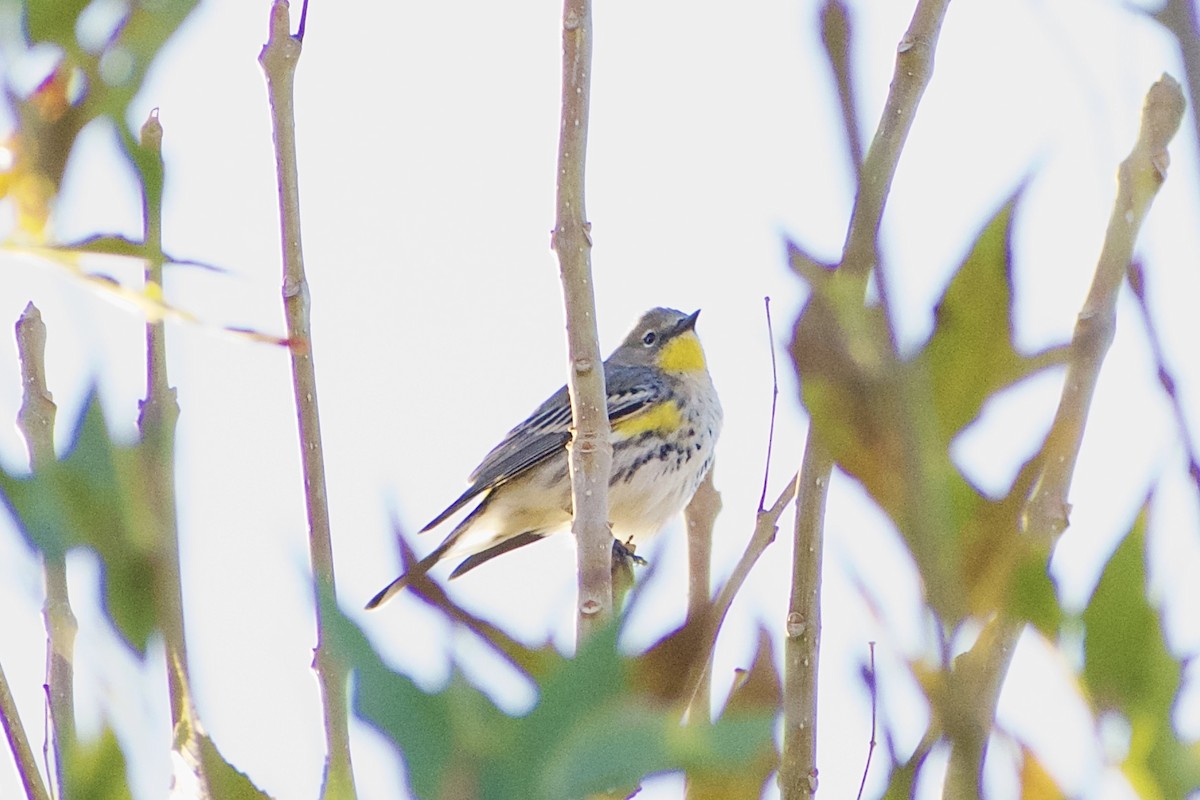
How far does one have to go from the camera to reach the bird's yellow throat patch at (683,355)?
345 inches

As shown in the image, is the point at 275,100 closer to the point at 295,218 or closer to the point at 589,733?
Result: the point at 295,218

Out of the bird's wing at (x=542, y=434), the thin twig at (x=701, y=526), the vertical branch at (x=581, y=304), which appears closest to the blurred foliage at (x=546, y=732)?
the vertical branch at (x=581, y=304)

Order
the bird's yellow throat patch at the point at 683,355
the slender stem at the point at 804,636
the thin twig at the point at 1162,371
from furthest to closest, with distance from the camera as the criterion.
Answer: the bird's yellow throat patch at the point at 683,355, the slender stem at the point at 804,636, the thin twig at the point at 1162,371

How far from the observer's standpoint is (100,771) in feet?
2.56

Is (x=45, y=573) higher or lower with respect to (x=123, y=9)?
lower

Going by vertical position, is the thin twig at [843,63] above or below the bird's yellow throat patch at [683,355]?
below

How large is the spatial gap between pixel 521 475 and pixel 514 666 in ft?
23.1

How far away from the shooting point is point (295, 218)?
85.0 inches

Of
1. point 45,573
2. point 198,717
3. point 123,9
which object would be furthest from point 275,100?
point 198,717

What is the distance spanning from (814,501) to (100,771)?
1.03m

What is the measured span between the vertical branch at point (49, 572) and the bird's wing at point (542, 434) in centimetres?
592

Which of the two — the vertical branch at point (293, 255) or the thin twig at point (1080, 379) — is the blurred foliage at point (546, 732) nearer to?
the thin twig at point (1080, 379)

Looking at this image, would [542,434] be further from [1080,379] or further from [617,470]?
[1080,379]

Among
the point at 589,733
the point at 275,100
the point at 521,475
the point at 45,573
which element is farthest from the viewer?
the point at 521,475
